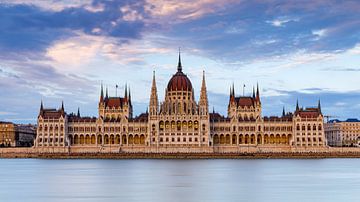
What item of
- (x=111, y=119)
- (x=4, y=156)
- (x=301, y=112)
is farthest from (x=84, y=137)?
(x=301, y=112)

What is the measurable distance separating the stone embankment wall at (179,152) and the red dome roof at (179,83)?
53.4 ft

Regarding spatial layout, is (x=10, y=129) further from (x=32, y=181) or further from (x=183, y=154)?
(x=32, y=181)

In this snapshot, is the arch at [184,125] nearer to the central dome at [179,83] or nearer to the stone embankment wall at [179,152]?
the stone embankment wall at [179,152]

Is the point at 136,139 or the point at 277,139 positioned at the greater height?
the point at 136,139

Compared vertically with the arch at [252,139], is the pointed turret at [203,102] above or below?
above

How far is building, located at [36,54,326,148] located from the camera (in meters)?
158

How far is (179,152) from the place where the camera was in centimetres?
15350

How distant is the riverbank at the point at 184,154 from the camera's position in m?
147

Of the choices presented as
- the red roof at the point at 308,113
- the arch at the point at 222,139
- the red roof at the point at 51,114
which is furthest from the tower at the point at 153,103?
the red roof at the point at 308,113

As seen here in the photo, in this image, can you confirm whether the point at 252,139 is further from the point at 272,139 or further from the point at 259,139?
the point at 272,139

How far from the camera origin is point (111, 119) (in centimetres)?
16550

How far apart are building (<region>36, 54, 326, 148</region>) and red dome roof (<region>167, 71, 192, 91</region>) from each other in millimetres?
267

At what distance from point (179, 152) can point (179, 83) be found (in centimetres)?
2001

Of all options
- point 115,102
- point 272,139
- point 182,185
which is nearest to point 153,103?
point 115,102
